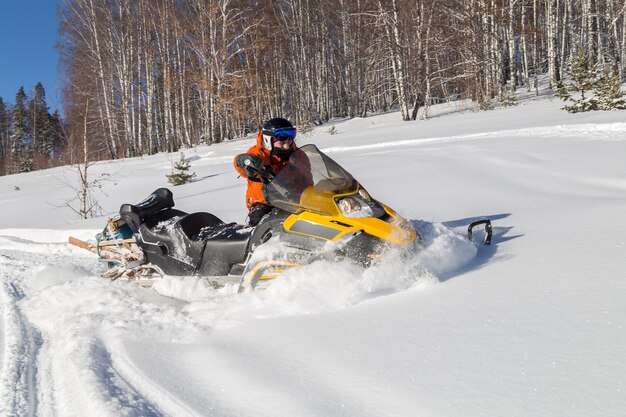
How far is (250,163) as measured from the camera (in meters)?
3.66

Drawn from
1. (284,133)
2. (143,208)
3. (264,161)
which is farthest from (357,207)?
(143,208)

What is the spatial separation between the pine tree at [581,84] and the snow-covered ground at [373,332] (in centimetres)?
621

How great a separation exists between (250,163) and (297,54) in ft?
79.0

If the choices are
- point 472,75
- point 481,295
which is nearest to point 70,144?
point 481,295

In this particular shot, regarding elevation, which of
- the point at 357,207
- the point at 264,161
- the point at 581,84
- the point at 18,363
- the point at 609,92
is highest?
the point at 581,84

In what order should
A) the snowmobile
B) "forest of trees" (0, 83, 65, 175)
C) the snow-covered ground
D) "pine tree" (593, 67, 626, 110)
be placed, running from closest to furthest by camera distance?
1. the snow-covered ground
2. the snowmobile
3. "pine tree" (593, 67, 626, 110)
4. "forest of trees" (0, 83, 65, 175)

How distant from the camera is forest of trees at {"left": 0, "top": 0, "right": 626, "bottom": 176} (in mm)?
17938

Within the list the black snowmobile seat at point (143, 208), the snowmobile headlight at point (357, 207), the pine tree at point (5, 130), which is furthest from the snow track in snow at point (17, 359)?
the pine tree at point (5, 130)

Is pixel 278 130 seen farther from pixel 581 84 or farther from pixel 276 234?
pixel 581 84

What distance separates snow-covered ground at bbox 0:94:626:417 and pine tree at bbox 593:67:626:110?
238 inches

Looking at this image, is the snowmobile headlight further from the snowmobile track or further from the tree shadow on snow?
the snowmobile track

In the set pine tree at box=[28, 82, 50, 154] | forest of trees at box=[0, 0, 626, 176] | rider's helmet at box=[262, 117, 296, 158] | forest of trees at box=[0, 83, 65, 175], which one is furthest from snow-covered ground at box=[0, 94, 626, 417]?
pine tree at box=[28, 82, 50, 154]

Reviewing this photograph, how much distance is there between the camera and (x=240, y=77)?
20.4 m

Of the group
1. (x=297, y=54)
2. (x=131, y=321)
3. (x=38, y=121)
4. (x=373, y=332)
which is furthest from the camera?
(x=38, y=121)
